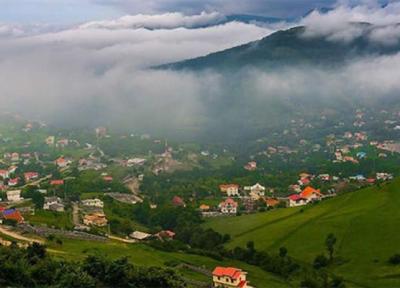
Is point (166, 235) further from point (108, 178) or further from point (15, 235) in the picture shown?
point (108, 178)

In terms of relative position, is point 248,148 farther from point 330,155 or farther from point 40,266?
point 40,266

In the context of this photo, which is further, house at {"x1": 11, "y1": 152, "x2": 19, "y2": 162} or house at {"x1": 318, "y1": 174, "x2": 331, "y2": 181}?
house at {"x1": 11, "y1": 152, "x2": 19, "y2": 162}

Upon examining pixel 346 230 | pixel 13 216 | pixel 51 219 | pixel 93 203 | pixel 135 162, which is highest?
pixel 13 216

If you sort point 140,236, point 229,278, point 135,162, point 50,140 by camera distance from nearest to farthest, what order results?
1. point 229,278
2. point 140,236
3. point 135,162
4. point 50,140

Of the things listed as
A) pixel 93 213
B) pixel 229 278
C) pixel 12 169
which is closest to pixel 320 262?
pixel 229 278

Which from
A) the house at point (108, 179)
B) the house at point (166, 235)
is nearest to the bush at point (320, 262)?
the house at point (166, 235)

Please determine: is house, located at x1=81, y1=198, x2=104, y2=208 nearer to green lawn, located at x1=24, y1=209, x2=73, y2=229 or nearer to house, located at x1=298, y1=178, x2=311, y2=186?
green lawn, located at x1=24, y1=209, x2=73, y2=229

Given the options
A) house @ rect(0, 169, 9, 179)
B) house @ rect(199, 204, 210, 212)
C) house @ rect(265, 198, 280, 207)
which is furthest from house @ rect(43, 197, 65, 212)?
house @ rect(265, 198, 280, 207)

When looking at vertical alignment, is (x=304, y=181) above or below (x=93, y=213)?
below
